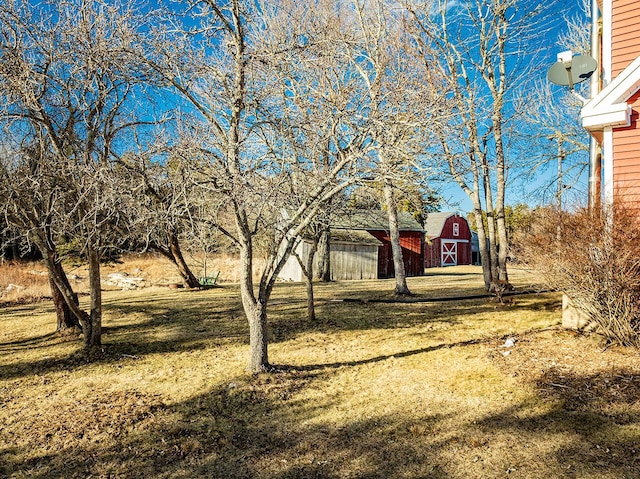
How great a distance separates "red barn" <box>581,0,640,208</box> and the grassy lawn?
2.72 meters

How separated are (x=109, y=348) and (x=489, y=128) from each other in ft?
35.6

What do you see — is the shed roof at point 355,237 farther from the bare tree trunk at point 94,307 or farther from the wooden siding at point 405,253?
the bare tree trunk at point 94,307

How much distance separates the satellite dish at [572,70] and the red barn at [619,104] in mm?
411

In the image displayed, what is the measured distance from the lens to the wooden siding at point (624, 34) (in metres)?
7.45

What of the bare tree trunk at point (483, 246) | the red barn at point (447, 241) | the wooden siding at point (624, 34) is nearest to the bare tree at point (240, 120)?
the wooden siding at point (624, 34)

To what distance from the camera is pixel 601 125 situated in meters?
7.33

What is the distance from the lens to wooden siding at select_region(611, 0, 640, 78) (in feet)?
24.4

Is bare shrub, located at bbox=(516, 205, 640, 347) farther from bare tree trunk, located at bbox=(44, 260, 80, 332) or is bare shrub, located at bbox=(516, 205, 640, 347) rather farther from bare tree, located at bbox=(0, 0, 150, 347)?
bare tree trunk, located at bbox=(44, 260, 80, 332)

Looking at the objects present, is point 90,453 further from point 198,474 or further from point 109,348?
point 109,348

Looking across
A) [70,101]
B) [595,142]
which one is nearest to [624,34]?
[595,142]

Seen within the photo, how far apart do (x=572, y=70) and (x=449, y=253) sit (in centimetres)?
3272

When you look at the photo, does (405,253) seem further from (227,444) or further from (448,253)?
(227,444)

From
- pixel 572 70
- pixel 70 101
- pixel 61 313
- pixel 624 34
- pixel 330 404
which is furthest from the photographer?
pixel 61 313

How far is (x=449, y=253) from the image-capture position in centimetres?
3925
